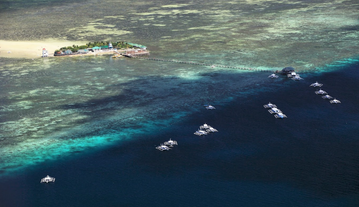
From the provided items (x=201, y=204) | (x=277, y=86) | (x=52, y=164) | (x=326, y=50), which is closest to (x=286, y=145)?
(x=201, y=204)

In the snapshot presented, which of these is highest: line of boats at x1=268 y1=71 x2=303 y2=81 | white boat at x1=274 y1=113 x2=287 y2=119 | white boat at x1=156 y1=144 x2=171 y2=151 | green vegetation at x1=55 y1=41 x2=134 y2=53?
green vegetation at x1=55 y1=41 x2=134 y2=53

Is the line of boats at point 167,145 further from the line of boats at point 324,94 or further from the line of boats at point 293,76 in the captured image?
the line of boats at point 293,76

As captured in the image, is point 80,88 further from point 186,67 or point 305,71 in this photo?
point 305,71

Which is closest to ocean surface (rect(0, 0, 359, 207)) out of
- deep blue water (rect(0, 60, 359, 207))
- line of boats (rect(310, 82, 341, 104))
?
deep blue water (rect(0, 60, 359, 207))

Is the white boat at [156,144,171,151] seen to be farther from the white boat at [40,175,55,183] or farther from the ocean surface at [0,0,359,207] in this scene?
the white boat at [40,175,55,183]

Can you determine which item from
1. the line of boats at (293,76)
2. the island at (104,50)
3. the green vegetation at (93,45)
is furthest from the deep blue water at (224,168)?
the green vegetation at (93,45)

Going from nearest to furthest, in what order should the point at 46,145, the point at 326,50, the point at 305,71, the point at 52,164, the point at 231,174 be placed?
the point at 231,174 → the point at 52,164 → the point at 46,145 → the point at 305,71 → the point at 326,50
